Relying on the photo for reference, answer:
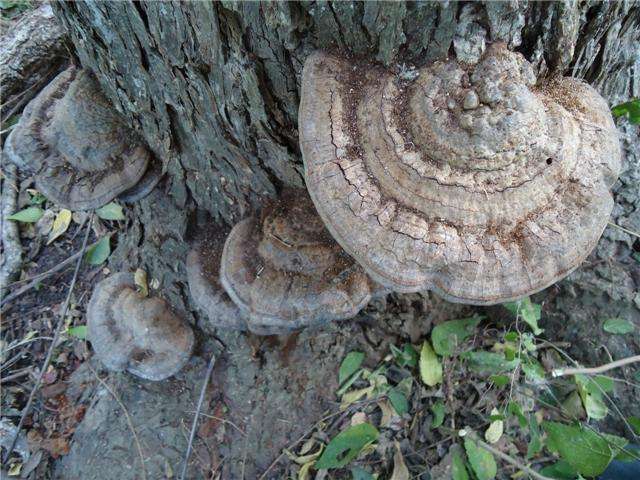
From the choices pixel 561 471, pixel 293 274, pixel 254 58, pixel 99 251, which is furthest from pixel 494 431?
pixel 99 251

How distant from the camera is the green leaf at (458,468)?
2.71 meters

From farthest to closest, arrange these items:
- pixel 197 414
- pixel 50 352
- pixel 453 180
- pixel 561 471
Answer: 1. pixel 50 352
2. pixel 197 414
3. pixel 561 471
4. pixel 453 180

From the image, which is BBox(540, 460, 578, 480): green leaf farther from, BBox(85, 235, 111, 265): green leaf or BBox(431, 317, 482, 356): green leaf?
BBox(85, 235, 111, 265): green leaf

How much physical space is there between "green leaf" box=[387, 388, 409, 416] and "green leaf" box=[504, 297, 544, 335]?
2.93 ft

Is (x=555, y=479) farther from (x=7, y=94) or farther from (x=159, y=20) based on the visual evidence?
(x=7, y=94)

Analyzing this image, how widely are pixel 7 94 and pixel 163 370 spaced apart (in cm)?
309

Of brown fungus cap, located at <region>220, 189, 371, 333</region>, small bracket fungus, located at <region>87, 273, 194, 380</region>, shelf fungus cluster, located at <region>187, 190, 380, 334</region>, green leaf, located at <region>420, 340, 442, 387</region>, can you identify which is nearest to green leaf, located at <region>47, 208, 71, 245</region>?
small bracket fungus, located at <region>87, 273, 194, 380</region>

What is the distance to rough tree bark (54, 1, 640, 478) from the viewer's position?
159cm

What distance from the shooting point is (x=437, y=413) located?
292 cm

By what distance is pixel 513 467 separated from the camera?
2779 millimetres

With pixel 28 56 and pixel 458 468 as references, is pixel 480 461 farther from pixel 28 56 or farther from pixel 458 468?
pixel 28 56

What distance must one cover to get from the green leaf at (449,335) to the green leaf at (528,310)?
28 cm

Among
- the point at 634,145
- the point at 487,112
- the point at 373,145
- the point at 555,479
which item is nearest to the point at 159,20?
the point at 373,145

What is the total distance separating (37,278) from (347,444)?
2988 mm
